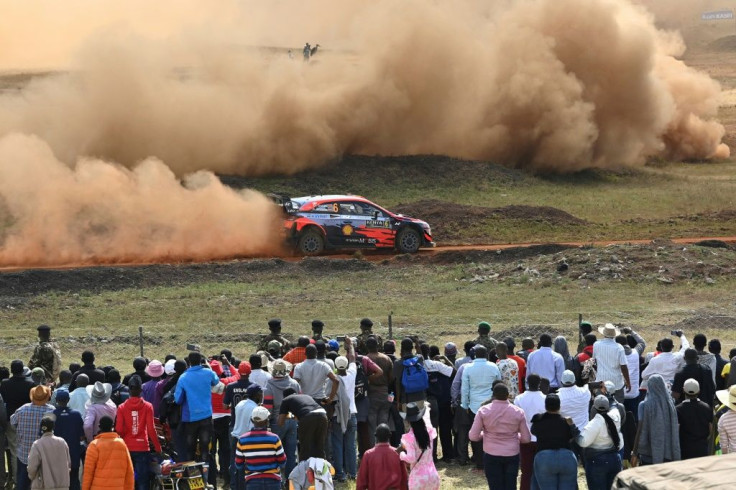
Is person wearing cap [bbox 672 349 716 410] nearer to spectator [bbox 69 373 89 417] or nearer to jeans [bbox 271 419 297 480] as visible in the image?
jeans [bbox 271 419 297 480]

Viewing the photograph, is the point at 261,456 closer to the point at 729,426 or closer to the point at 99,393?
the point at 99,393

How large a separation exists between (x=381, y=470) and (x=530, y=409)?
245 centimetres

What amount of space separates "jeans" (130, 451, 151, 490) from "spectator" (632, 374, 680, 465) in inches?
206

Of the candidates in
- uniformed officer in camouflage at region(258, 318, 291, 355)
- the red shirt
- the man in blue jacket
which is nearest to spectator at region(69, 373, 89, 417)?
the man in blue jacket

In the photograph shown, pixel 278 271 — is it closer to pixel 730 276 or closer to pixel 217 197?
pixel 217 197

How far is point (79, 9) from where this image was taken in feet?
194

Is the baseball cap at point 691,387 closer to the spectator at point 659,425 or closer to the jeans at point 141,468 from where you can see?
the spectator at point 659,425

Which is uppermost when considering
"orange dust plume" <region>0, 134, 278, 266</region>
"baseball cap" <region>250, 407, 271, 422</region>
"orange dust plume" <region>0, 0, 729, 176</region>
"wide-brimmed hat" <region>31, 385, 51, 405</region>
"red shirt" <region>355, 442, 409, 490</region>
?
"orange dust plume" <region>0, 0, 729, 176</region>

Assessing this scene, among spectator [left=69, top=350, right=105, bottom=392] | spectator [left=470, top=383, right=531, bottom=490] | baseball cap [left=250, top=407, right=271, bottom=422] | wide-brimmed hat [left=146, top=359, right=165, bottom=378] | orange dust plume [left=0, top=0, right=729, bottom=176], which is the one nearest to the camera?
baseball cap [left=250, top=407, right=271, bottom=422]

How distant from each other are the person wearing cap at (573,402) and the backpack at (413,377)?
2080mm

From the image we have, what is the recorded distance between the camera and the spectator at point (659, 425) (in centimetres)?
1155

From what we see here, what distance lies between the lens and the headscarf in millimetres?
11547

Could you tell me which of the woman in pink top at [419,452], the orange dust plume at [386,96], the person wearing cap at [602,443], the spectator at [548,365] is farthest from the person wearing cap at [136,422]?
the orange dust plume at [386,96]

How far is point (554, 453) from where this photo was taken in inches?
421
